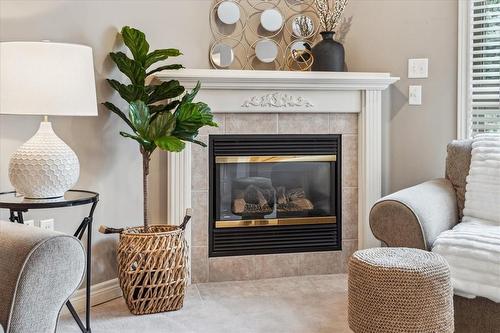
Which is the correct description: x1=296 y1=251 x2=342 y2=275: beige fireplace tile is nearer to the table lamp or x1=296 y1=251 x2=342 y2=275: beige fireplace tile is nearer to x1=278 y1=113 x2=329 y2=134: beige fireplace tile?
x1=278 y1=113 x2=329 y2=134: beige fireplace tile

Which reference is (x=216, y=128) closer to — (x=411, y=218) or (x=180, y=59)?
(x=180, y=59)

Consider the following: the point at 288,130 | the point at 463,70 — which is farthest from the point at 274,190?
the point at 463,70

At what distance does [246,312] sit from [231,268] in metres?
0.61

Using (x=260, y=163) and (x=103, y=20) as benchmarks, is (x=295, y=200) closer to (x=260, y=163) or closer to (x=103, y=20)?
(x=260, y=163)

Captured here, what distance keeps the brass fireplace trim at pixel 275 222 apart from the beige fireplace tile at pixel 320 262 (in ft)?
0.67

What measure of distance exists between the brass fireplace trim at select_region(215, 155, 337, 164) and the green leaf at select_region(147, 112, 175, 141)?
645 mm

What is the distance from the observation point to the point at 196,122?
2.84m

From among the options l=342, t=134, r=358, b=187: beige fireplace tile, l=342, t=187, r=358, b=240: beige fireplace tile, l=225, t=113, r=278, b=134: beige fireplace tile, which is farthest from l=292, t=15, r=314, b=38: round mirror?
l=342, t=187, r=358, b=240: beige fireplace tile

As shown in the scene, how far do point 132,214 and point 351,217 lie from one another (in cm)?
138

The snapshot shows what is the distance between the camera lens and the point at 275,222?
355 cm

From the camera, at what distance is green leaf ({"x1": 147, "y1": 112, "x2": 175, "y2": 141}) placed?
9.18 feet

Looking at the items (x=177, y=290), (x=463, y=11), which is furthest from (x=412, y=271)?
(x=463, y=11)

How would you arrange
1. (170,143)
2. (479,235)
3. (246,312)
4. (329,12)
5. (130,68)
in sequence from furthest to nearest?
1. (329,12)
2. (130,68)
3. (246,312)
4. (170,143)
5. (479,235)

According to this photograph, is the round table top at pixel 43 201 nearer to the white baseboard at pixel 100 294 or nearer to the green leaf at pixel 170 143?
the green leaf at pixel 170 143
